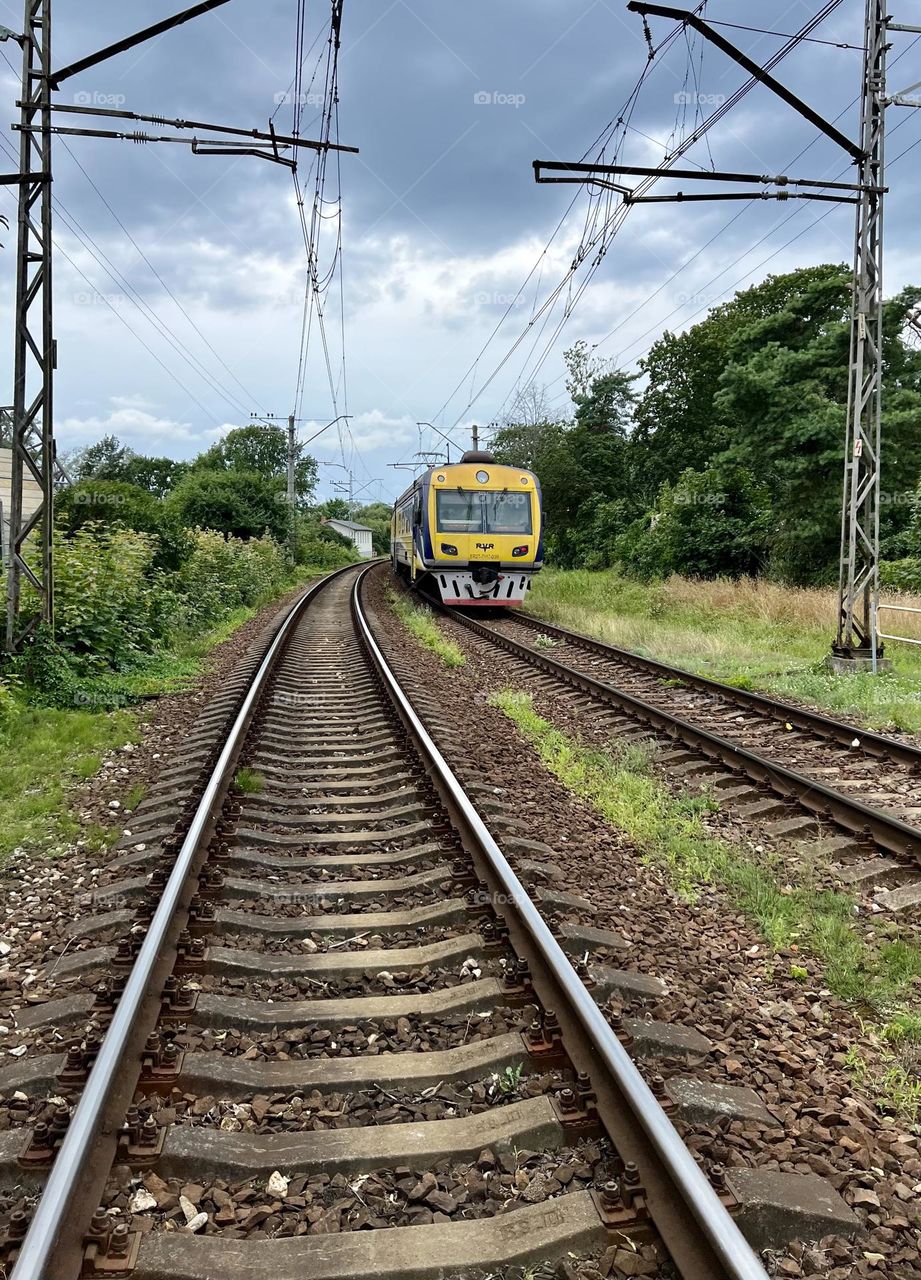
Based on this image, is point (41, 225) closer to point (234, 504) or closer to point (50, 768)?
point (50, 768)

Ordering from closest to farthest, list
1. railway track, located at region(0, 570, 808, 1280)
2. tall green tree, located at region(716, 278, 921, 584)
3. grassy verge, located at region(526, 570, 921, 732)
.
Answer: railway track, located at region(0, 570, 808, 1280) < grassy verge, located at region(526, 570, 921, 732) < tall green tree, located at region(716, 278, 921, 584)

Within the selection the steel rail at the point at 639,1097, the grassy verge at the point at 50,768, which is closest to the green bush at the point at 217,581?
the grassy verge at the point at 50,768

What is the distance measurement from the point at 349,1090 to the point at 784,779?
15.1ft

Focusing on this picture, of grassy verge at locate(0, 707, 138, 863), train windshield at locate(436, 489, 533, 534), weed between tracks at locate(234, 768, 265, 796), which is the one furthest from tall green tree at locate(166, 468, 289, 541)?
weed between tracks at locate(234, 768, 265, 796)

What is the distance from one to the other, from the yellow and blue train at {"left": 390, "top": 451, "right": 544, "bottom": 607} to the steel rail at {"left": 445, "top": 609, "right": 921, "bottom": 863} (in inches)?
308

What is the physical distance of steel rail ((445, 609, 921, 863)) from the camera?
5.25m

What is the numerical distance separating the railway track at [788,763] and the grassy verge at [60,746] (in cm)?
458

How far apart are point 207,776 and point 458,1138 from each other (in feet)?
13.1

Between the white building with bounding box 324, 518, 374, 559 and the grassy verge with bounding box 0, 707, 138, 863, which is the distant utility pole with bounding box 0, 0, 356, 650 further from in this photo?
the white building with bounding box 324, 518, 374, 559

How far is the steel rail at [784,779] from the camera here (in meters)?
5.25

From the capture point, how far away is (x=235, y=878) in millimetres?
4422

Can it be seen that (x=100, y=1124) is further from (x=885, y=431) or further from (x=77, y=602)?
(x=885, y=431)

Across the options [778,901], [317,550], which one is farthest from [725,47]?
[317,550]

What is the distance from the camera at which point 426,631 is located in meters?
15.8
